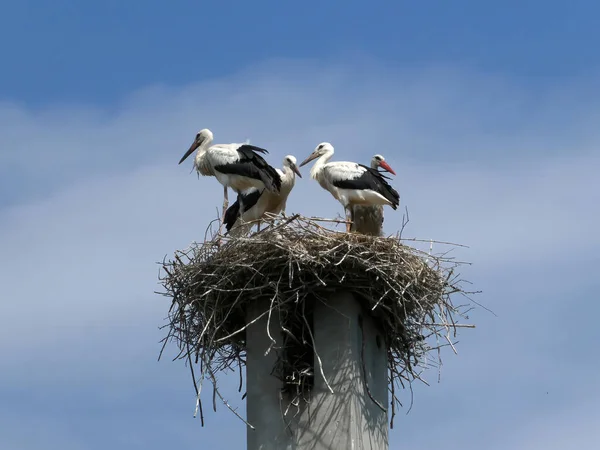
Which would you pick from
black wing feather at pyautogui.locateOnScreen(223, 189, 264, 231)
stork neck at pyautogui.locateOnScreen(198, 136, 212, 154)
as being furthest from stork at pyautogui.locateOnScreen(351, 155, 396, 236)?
stork neck at pyautogui.locateOnScreen(198, 136, 212, 154)

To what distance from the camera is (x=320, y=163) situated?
58.0 ft

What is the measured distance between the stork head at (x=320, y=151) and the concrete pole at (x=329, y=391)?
3474 mm

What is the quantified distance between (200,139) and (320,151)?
1.89m

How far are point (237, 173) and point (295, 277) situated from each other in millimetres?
3364

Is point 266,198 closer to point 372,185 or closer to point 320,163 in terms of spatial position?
point 320,163

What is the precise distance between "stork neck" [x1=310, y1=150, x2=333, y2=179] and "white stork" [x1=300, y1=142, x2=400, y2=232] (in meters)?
0.17

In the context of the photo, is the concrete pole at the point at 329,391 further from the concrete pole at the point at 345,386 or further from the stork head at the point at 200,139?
the stork head at the point at 200,139

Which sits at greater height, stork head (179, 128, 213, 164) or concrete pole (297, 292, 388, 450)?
stork head (179, 128, 213, 164)

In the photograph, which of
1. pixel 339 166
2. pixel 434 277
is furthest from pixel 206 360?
pixel 339 166

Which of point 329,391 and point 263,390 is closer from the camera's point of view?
point 329,391

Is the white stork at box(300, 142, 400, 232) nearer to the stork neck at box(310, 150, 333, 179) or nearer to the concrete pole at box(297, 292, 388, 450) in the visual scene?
the stork neck at box(310, 150, 333, 179)

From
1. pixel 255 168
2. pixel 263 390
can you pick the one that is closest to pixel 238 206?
pixel 255 168

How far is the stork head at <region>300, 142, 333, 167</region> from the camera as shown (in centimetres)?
1809

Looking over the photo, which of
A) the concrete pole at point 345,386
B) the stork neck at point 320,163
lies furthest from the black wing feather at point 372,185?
the concrete pole at point 345,386
